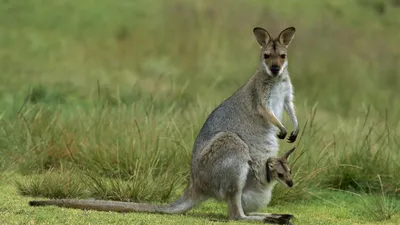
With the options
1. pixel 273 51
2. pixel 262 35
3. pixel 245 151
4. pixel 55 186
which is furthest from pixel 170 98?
pixel 245 151

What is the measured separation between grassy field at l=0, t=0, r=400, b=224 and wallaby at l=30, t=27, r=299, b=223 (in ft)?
0.84

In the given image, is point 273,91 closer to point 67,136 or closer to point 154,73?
point 67,136

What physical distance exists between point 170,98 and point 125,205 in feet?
27.0

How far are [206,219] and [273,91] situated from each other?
149 cm

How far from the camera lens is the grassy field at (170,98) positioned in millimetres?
8039

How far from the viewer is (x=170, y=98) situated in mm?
15031

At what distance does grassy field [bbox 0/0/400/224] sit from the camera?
26.4ft

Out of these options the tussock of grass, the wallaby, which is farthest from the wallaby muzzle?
the tussock of grass

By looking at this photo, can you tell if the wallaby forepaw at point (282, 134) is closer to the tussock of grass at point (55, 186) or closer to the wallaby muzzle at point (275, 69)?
the wallaby muzzle at point (275, 69)

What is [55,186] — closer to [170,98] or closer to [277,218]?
[277,218]

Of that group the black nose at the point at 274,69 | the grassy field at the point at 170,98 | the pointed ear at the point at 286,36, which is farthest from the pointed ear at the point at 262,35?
the grassy field at the point at 170,98

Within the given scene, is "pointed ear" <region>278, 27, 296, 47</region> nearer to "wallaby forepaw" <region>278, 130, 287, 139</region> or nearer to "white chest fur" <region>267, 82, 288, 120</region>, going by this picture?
"white chest fur" <region>267, 82, 288, 120</region>

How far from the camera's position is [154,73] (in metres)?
19.9

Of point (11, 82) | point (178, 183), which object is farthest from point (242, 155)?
point (11, 82)
